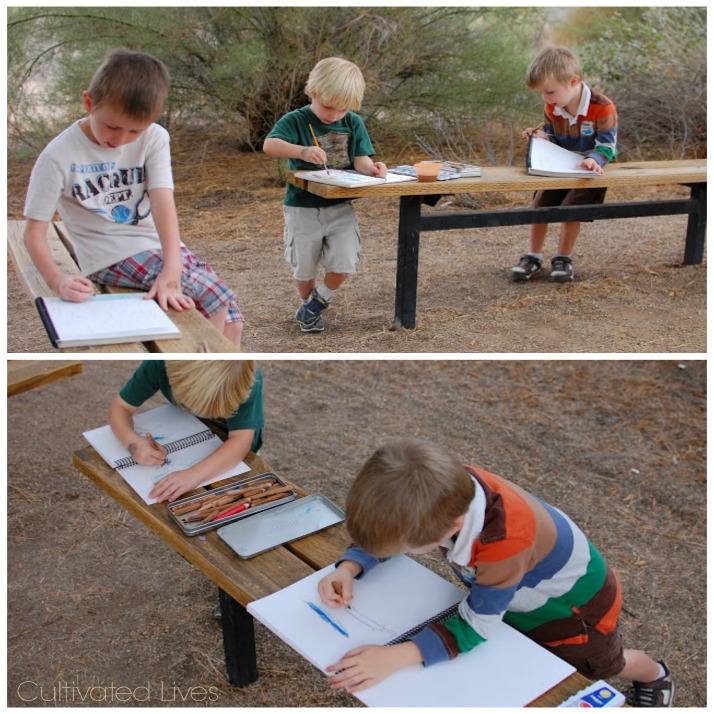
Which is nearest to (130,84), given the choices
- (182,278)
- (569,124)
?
(182,278)

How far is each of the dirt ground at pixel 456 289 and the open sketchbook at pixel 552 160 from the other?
0.60 m

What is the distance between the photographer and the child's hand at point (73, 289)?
7.08 ft

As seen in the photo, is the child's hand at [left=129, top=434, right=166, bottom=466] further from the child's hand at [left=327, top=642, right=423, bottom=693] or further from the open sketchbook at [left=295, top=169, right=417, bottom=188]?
the open sketchbook at [left=295, top=169, right=417, bottom=188]

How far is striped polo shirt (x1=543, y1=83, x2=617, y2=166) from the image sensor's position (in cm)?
353

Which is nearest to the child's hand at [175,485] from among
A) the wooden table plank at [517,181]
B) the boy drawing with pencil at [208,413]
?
the boy drawing with pencil at [208,413]

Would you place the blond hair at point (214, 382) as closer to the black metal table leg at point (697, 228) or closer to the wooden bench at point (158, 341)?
the wooden bench at point (158, 341)

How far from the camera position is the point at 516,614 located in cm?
184

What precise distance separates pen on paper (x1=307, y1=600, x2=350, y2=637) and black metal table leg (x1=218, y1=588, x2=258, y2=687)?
0.50m

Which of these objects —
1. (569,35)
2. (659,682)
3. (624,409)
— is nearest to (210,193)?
(624,409)

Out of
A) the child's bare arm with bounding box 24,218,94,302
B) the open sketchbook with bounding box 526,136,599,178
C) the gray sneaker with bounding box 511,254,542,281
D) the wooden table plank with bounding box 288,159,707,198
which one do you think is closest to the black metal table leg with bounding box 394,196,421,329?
the wooden table plank with bounding box 288,159,707,198

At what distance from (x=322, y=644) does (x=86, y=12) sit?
4.91 metres

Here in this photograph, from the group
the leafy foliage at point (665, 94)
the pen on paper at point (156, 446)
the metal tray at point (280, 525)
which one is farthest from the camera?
the leafy foliage at point (665, 94)

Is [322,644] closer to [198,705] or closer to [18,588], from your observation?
[198,705]

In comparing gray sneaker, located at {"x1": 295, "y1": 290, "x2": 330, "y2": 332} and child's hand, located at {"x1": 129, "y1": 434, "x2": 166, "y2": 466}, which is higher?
gray sneaker, located at {"x1": 295, "y1": 290, "x2": 330, "y2": 332}
